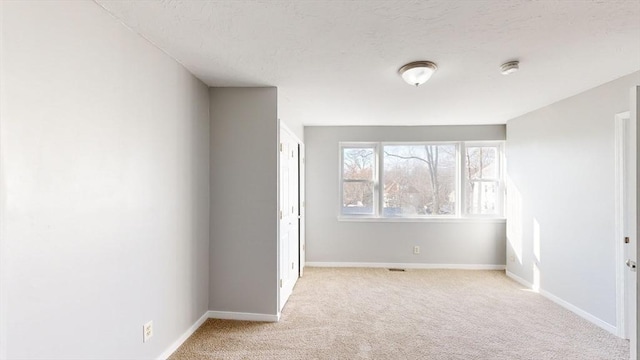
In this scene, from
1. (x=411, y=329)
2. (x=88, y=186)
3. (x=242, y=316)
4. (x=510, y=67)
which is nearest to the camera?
(x=88, y=186)

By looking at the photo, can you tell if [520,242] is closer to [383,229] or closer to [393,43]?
[383,229]

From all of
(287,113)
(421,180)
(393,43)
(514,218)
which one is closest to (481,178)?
(514,218)

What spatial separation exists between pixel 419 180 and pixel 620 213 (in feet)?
7.97

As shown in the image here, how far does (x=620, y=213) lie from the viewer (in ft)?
8.54

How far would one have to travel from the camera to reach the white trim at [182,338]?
7.22ft

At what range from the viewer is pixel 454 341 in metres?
2.51

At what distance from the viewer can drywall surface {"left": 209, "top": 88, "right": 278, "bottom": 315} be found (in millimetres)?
2850

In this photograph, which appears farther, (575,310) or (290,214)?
(290,214)

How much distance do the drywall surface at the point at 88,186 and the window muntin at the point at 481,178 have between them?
432cm

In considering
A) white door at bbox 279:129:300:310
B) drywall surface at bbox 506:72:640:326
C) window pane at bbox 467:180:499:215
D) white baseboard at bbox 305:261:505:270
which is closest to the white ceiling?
drywall surface at bbox 506:72:640:326

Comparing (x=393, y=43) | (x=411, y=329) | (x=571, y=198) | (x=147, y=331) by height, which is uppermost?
(x=393, y=43)

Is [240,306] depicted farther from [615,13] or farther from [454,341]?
[615,13]

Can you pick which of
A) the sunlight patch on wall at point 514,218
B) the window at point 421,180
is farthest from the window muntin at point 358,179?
the sunlight patch on wall at point 514,218

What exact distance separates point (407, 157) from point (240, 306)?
3.44 meters
